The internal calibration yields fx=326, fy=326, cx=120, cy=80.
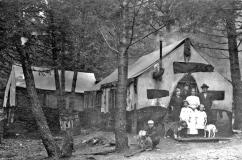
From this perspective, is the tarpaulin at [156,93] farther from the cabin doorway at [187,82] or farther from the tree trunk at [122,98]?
the tree trunk at [122,98]

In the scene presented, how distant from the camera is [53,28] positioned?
14.6 metres

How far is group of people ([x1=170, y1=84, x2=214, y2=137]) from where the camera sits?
1532 centimetres

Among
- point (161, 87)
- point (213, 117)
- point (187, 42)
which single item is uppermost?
point (187, 42)

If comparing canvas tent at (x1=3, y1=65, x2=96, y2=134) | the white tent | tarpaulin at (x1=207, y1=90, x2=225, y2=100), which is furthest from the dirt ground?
the white tent

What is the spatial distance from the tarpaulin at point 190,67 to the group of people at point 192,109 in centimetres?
80

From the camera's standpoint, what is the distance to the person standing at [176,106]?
15648mm

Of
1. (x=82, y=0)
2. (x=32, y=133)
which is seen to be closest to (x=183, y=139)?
(x=82, y=0)

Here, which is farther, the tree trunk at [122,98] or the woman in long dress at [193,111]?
the woman in long dress at [193,111]

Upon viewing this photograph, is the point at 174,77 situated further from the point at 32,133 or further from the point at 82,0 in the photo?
the point at 32,133

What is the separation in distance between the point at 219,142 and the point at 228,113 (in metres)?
3.76

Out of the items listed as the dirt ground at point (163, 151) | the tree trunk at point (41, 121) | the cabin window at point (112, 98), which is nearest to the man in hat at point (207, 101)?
the dirt ground at point (163, 151)

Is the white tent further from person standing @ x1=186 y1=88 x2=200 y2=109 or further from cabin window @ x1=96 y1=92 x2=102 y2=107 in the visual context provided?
person standing @ x1=186 y1=88 x2=200 y2=109

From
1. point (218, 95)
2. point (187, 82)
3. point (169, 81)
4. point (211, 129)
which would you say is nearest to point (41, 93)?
point (169, 81)

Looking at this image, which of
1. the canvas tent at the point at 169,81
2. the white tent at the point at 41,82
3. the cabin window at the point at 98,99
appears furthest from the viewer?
the white tent at the point at 41,82
